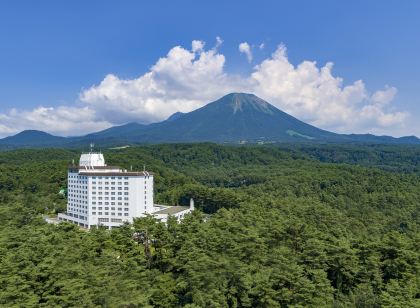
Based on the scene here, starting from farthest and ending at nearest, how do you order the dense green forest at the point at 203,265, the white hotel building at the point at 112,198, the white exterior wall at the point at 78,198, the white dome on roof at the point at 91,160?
the white dome on roof at the point at 91,160 < the white exterior wall at the point at 78,198 < the white hotel building at the point at 112,198 < the dense green forest at the point at 203,265

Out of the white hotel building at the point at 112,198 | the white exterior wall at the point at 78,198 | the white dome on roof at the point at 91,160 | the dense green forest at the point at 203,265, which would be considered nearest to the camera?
the dense green forest at the point at 203,265

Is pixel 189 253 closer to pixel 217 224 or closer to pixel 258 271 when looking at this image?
pixel 258 271

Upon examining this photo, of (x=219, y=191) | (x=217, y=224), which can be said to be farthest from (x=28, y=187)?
(x=217, y=224)

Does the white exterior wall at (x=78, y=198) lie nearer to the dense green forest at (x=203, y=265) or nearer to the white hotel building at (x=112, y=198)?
the white hotel building at (x=112, y=198)

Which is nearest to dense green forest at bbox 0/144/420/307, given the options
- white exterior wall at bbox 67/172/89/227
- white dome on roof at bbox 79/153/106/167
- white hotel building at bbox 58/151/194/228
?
white hotel building at bbox 58/151/194/228

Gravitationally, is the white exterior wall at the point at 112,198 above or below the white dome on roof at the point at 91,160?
below

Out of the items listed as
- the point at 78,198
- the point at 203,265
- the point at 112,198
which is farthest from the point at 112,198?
the point at 203,265

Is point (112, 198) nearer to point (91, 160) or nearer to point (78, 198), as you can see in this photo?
point (78, 198)

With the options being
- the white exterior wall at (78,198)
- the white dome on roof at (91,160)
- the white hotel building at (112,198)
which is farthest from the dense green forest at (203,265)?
the white dome on roof at (91,160)

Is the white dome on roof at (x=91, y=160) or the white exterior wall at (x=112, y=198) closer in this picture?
the white exterior wall at (x=112, y=198)
